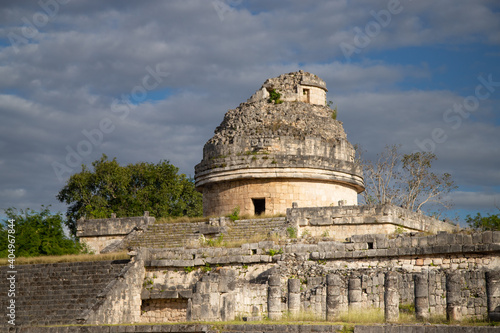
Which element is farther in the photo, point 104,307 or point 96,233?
point 96,233

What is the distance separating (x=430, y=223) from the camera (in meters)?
24.8

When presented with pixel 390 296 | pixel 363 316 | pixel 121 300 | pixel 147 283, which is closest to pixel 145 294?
pixel 147 283

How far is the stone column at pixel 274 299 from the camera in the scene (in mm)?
17781

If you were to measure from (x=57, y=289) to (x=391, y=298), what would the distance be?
11.2 metres

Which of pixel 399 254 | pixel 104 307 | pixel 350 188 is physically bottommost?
pixel 104 307

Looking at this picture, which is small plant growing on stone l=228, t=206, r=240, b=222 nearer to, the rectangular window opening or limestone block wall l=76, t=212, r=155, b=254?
limestone block wall l=76, t=212, r=155, b=254

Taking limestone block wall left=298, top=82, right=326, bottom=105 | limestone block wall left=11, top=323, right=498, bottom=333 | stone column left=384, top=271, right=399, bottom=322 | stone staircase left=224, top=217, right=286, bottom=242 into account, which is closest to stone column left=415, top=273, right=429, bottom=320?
stone column left=384, top=271, right=399, bottom=322

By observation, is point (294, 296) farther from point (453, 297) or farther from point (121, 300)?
point (121, 300)

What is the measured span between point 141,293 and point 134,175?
25.4 m

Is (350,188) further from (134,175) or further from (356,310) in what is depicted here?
(134,175)

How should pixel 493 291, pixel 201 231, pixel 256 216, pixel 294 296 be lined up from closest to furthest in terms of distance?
pixel 493 291 < pixel 294 296 < pixel 201 231 < pixel 256 216

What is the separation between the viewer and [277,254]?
20625 millimetres

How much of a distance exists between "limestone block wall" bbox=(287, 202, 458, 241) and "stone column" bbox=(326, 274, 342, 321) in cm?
507

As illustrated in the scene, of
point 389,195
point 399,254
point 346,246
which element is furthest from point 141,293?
point 389,195
